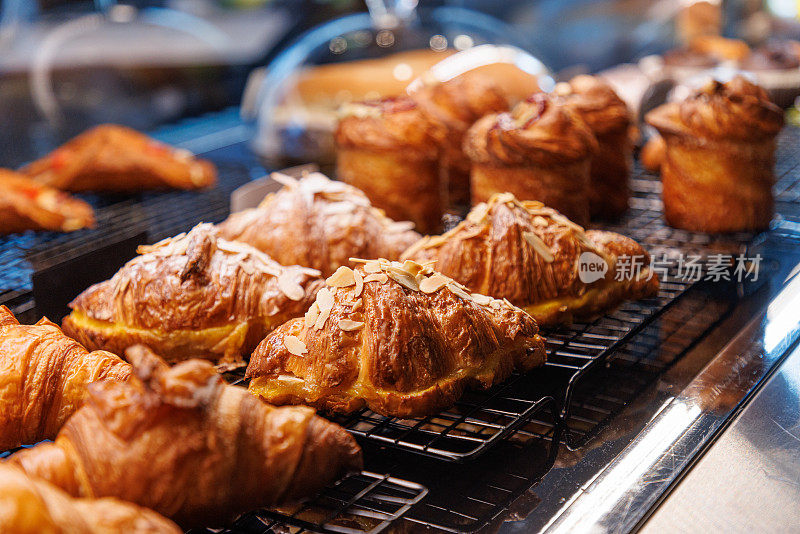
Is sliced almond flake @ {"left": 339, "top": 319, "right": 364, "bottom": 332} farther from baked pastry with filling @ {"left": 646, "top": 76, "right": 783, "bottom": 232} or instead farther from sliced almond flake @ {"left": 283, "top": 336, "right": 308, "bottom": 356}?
baked pastry with filling @ {"left": 646, "top": 76, "right": 783, "bottom": 232}

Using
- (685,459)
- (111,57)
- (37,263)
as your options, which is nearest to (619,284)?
(685,459)

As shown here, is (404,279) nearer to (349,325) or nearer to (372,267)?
(372,267)

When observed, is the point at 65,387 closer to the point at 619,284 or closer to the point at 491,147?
the point at 619,284

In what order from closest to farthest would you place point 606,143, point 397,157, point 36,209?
point 36,209, point 397,157, point 606,143

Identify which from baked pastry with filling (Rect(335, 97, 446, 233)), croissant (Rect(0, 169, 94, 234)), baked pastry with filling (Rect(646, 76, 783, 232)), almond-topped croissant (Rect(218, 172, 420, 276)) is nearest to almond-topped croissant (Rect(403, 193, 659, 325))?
almond-topped croissant (Rect(218, 172, 420, 276))

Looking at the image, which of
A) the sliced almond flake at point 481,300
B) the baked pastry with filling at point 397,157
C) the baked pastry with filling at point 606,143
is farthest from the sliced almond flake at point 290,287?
the baked pastry with filling at point 606,143

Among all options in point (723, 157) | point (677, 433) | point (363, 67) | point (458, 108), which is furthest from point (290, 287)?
point (363, 67)

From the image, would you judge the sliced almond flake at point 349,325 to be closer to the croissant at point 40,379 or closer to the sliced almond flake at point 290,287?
the sliced almond flake at point 290,287
